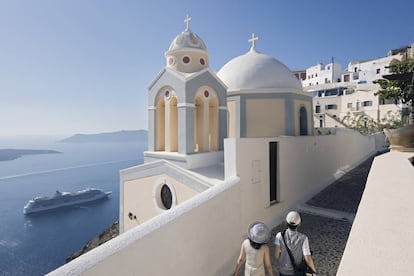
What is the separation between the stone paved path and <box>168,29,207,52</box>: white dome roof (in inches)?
285

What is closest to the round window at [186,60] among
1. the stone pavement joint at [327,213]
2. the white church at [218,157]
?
the white church at [218,157]

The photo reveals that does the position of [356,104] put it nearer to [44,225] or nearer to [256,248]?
[256,248]

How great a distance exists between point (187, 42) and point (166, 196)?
611 cm

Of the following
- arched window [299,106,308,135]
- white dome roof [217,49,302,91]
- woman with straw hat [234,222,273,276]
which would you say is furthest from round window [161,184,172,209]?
arched window [299,106,308,135]

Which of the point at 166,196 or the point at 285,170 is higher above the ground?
the point at 285,170

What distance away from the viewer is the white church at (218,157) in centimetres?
407

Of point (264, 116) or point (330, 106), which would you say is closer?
point (264, 116)

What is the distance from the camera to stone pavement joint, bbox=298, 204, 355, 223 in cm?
696

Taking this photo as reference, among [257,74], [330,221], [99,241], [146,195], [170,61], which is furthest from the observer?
[99,241]

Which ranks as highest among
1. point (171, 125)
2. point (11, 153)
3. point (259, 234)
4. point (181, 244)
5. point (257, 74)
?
point (257, 74)

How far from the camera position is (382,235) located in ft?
5.96

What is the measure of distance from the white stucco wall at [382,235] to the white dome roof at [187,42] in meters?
8.61

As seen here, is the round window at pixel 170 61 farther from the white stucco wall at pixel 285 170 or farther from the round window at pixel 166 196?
the white stucco wall at pixel 285 170

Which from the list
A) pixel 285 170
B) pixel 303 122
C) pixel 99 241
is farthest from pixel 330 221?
pixel 99 241
